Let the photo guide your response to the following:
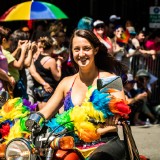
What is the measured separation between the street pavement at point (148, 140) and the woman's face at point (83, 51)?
10.0 feet

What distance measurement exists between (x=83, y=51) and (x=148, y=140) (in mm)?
4221

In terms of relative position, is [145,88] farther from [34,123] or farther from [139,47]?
[34,123]

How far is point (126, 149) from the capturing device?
11.9ft

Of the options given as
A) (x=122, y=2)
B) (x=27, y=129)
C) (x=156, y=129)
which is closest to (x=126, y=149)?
(x=27, y=129)

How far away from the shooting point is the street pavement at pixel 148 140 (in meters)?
7.06

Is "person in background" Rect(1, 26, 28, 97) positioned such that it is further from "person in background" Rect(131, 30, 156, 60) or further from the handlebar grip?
the handlebar grip

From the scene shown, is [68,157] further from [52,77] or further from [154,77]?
[154,77]

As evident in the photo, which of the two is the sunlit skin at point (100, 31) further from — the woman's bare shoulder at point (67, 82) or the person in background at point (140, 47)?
the woman's bare shoulder at point (67, 82)

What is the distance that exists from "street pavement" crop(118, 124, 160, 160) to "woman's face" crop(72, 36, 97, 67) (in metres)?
3.06

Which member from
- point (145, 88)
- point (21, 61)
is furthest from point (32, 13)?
point (145, 88)

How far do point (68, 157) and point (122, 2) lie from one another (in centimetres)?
1469

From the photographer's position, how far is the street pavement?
23.2ft

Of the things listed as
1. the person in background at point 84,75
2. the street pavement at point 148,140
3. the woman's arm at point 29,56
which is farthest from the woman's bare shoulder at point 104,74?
the woman's arm at point 29,56

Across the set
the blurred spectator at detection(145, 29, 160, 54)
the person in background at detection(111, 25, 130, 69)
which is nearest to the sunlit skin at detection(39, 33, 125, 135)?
the person in background at detection(111, 25, 130, 69)
